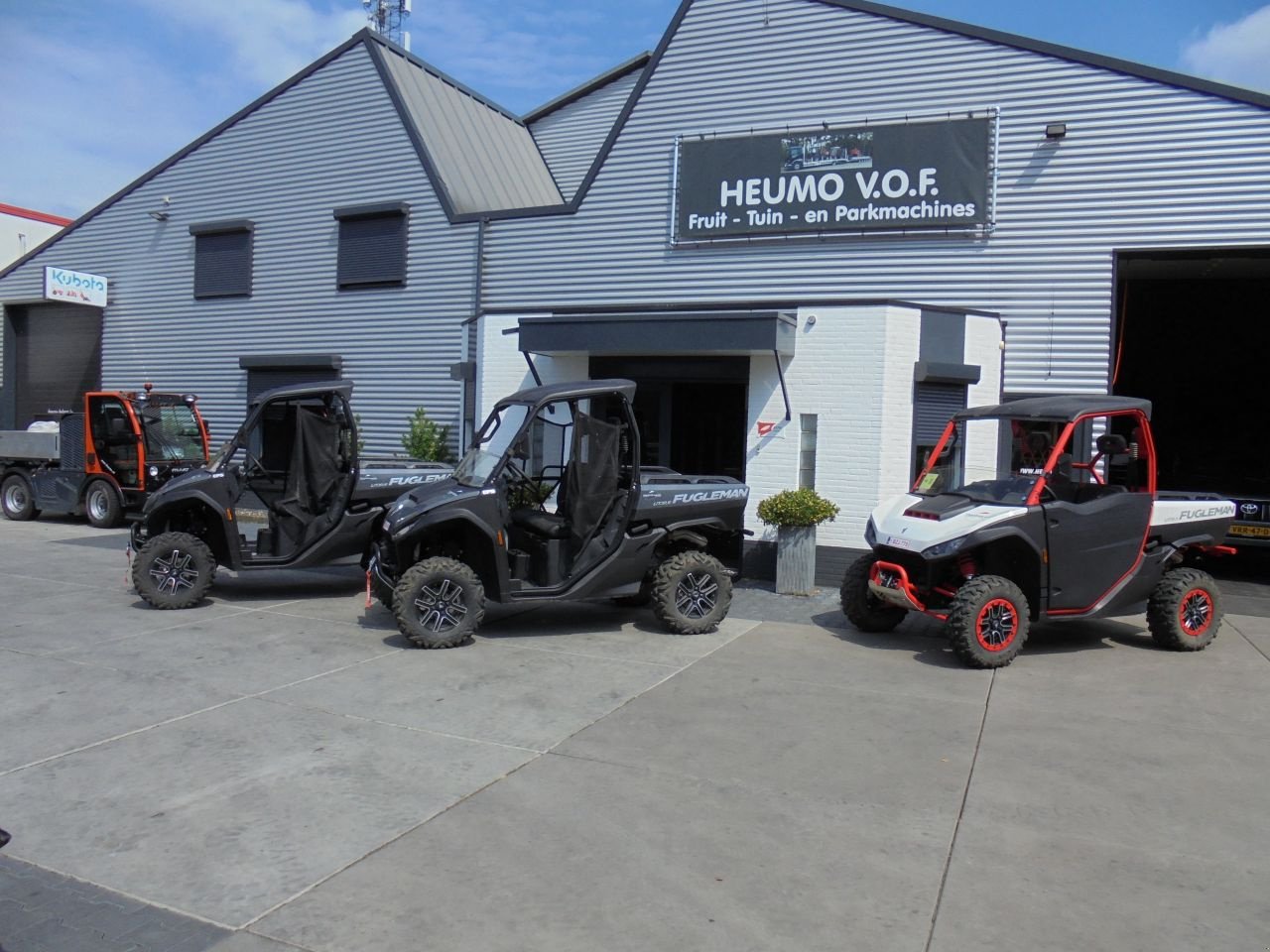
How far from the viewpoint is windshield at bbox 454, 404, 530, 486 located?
824cm

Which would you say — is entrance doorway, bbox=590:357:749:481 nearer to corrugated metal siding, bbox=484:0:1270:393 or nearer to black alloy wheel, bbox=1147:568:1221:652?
corrugated metal siding, bbox=484:0:1270:393

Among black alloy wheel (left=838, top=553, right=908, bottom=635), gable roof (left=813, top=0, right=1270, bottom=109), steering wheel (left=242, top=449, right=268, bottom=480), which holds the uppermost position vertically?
gable roof (left=813, top=0, right=1270, bottom=109)

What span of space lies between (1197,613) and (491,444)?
6.18 metres

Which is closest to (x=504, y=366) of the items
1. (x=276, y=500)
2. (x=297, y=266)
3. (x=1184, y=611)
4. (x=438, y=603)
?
(x=276, y=500)

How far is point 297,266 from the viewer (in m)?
17.5

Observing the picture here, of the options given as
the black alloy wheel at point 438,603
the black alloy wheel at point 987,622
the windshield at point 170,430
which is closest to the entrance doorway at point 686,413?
the black alloy wheel at point 438,603

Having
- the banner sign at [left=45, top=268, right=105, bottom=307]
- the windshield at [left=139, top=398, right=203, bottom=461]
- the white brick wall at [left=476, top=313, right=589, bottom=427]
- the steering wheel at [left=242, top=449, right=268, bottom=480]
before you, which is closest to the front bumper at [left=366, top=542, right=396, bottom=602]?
the steering wheel at [left=242, top=449, right=268, bottom=480]

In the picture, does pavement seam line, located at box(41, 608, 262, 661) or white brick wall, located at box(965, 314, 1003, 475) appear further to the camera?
white brick wall, located at box(965, 314, 1003, 475)

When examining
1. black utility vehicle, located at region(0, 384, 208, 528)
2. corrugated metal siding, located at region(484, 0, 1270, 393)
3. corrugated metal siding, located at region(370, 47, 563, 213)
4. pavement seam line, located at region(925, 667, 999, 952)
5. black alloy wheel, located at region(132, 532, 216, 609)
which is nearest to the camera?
pavement seam line, located at region(925, 667, 999, 952)

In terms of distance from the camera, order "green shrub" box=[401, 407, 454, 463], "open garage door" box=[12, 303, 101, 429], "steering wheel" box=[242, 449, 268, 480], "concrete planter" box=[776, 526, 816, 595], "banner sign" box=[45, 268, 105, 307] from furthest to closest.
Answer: "open garage door" box=[12, 303, 101, 429]
"banner sign" box=[45, 268, 105, 307]
"green shrub" box=[401, 407, 454, 463]
"concrete planter" box=[776, 526, 816, 595]
"steering wheel" box=[242, 449, 268, 480]

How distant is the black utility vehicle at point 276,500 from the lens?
9.12 metres

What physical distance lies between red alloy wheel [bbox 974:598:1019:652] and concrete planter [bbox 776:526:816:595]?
125 inches

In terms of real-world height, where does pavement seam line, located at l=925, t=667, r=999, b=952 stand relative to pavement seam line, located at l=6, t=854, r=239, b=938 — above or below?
above

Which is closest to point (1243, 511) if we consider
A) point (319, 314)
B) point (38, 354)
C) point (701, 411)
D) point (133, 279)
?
point (701, 411)
